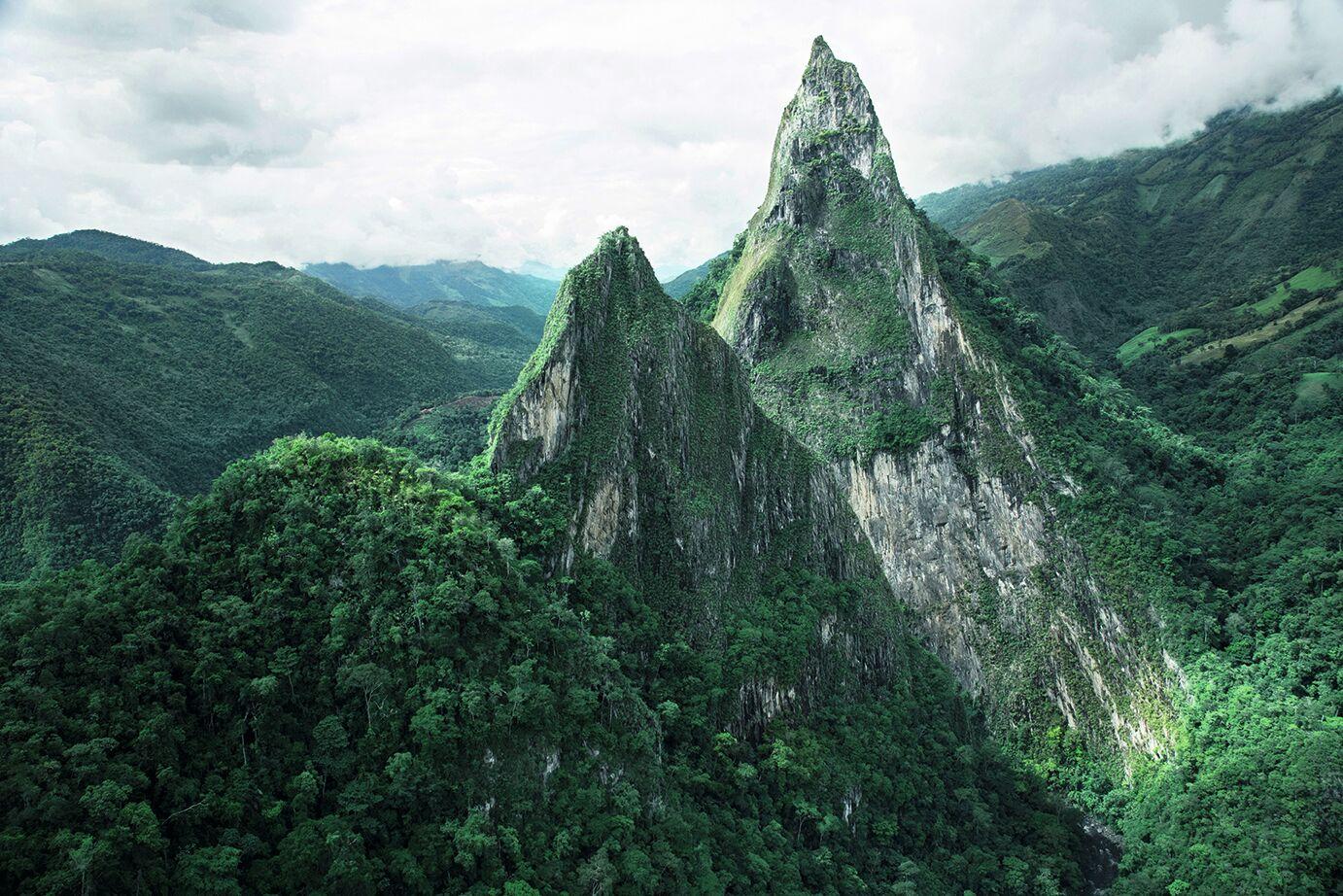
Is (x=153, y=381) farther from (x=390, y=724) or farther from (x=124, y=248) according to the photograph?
(x=124, y=248)

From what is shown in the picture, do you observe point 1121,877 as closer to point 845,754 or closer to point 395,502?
point 845,754

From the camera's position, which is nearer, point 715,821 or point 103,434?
point 715,821

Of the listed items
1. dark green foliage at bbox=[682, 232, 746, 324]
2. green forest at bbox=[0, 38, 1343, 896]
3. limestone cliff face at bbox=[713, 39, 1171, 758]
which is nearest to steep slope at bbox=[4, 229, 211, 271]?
green forest at bbox=[0, 38, 1343, 896]

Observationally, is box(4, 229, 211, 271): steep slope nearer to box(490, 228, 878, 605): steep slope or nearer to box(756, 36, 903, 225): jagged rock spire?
box(756, 36, 903, 225): jagged rock spire

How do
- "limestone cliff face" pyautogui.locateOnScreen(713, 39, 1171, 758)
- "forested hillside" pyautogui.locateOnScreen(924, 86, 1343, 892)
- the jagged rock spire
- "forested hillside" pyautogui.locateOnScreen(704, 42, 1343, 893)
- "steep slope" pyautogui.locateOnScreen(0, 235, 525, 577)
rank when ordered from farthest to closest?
the jagged rock spire, "steep slope" pyautogui.locateOnScreen(0, 235, 525, 577), "limestone cliff face" pyautogui.locateOnScreen(713, 39, 1171, 758), "forested hillside" pyautogui.locateOnScreen(704, 42, 1343, 893), "forested hillside" pyautogui.locateOnScreen(924, 86, 1343, 892)

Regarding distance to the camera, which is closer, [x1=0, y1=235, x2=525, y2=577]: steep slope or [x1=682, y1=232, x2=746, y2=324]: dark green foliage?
[x1=0, y1=235, x2=525, y2=577]: steep slope

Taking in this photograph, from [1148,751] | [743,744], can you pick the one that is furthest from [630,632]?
[1148,751]
